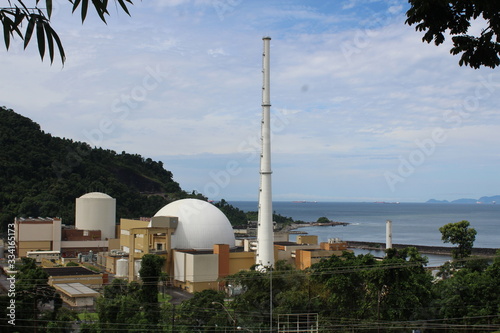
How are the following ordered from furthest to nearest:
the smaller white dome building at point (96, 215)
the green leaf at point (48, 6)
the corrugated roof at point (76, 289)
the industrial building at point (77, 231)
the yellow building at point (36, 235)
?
the smaller white dome building at point (96, 215) < the industrial building at point (77, 231) < the yellow building at point (36, 235) < the corrugated roof at point (76, 289) < the green leaf at point (48, 6)

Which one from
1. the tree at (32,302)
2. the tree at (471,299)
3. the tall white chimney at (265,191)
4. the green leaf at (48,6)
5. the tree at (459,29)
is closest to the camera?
the green leaf at (48,6)

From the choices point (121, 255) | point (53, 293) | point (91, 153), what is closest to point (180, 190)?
point (91, 153)

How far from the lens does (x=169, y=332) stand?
1534cm

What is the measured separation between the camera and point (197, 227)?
29984 mm

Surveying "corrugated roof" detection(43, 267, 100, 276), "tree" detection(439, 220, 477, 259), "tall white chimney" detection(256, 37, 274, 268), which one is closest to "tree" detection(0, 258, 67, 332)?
"corrugated roof" detection(43, 267, 100, 276)

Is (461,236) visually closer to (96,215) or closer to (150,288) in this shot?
(150,288)

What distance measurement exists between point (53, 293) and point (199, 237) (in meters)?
13.7

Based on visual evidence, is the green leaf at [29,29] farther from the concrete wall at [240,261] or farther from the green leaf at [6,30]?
the concrete wall at [240,261]

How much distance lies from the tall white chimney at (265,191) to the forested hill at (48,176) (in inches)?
1008

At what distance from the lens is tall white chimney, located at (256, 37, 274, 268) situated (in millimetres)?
27172

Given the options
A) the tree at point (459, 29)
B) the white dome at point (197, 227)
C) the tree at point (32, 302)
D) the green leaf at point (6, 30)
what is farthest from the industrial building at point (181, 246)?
the green leaf at point (6, 30)

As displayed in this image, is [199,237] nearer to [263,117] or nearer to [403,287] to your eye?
[263,117]

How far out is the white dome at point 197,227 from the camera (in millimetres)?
29672

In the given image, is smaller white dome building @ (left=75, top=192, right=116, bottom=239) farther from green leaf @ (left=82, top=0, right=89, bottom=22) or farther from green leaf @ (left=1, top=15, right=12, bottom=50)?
green leaf @ (left=82, top=0, right=89, bottom=22)
